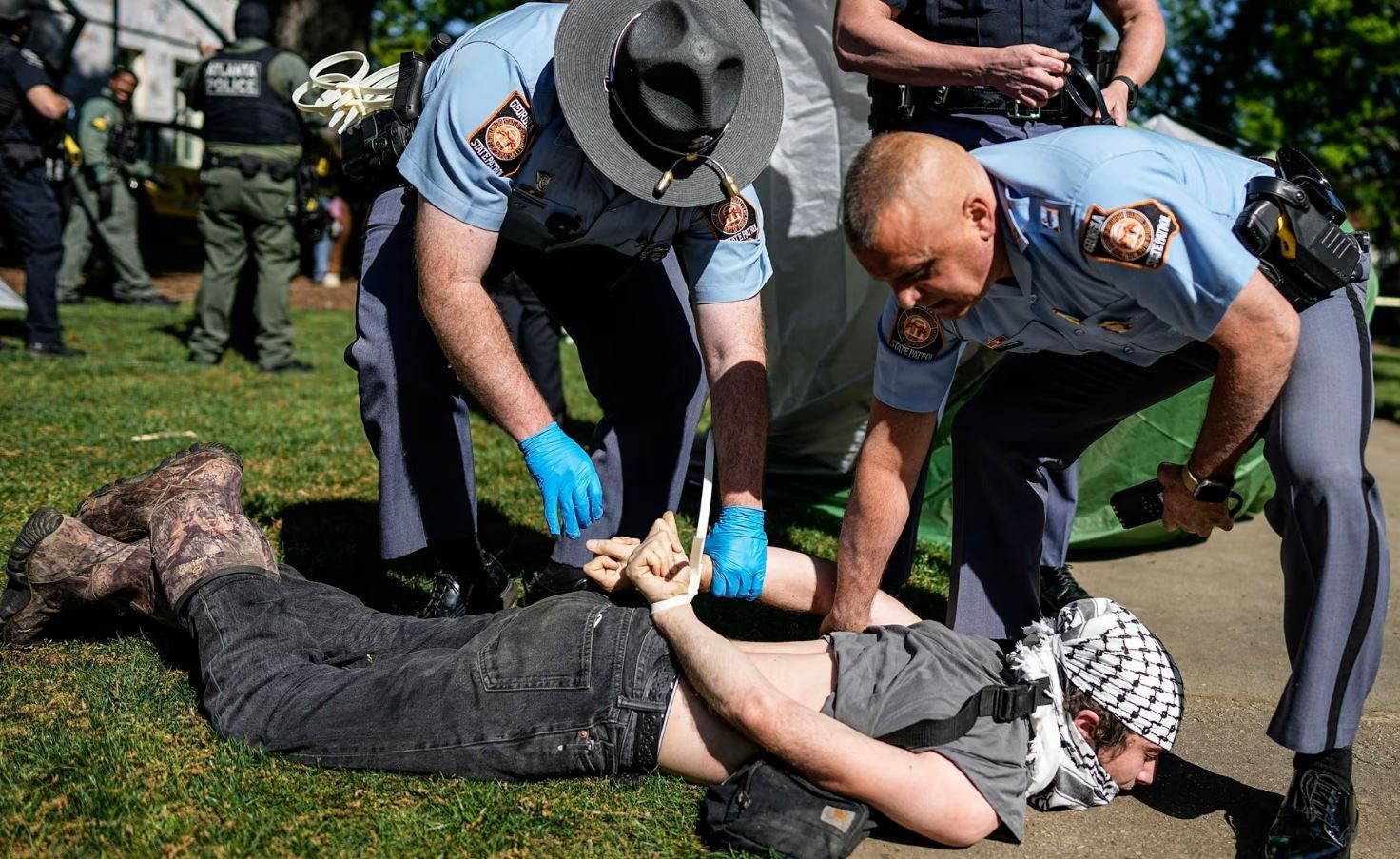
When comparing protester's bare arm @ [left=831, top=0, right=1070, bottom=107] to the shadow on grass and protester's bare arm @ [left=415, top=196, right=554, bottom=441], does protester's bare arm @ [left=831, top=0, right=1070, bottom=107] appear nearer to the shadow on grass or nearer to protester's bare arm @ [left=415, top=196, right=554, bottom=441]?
protester's bare arm @ [left=415, top=196, right=554, bottom=441]

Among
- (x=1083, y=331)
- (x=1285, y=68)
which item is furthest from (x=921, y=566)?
(x=1285, y=68)

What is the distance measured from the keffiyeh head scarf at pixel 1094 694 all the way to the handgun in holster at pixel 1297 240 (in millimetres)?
744

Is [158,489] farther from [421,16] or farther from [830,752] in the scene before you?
[421,16]

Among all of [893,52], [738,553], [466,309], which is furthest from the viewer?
[893,52]

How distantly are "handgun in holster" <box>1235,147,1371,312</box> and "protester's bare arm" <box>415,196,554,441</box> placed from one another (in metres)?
1.56

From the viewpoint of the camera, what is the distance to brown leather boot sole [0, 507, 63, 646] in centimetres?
278

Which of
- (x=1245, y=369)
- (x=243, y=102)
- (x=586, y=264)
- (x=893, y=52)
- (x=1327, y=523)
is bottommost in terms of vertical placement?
(x=243, y=102)

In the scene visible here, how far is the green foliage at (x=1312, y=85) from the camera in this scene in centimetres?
1971

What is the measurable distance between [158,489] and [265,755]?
0.81 m

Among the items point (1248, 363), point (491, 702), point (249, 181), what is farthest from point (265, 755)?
point (249, 181)

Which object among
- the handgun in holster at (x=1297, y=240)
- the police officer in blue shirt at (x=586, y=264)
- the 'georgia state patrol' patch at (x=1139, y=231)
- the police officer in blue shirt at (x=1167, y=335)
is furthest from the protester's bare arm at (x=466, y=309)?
the handgun in holster at (x=1297, y=240)

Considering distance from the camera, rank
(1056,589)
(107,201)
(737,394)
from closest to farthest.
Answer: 1. (737,394)
2. (1056,589)
3. (107,201)

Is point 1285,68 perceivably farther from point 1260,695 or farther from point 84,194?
point 1260,695

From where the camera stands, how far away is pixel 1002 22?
320cm
